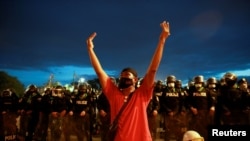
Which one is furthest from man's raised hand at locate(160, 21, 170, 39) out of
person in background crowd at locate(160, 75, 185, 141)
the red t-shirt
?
person in background crowd at locate(160, 75, 185, 141)

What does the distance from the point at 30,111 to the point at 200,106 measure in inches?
199

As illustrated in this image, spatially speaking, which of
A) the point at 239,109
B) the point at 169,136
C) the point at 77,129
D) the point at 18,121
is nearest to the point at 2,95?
the point at 18,121

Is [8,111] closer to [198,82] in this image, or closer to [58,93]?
[58,93]

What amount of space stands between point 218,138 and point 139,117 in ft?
3.74

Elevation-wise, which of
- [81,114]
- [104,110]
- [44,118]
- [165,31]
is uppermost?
[165,31]

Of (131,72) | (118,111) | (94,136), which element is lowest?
(94,136)

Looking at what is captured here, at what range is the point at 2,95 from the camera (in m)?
12.0

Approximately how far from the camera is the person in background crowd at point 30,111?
11672mm

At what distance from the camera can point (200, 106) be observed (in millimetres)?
9828

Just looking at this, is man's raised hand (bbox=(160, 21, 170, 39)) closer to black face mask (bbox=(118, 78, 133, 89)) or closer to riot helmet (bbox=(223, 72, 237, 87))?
black face mask (bbox=(118, 78, 133, 89))

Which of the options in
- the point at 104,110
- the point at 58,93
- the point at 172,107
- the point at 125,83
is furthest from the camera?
the point at 58,93

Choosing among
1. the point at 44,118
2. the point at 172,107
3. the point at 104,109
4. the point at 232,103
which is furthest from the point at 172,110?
the point at 44,118

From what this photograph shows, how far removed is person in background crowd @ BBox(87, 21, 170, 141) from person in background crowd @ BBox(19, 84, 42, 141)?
7.58 m

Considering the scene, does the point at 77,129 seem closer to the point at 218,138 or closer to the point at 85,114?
the point at 85,114
